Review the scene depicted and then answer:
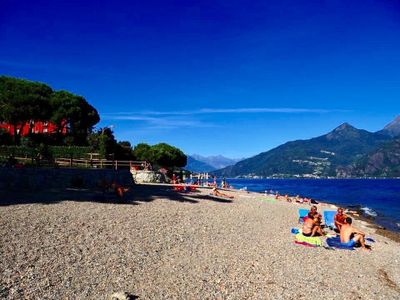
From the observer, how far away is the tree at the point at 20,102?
160 feet

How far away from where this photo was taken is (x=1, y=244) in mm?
9922

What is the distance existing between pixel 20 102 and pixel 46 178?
30864 mm

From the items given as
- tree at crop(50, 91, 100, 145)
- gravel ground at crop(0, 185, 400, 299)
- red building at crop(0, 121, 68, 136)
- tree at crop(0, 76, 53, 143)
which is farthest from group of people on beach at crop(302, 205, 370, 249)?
red building at crop(0, 121, 68, 136)

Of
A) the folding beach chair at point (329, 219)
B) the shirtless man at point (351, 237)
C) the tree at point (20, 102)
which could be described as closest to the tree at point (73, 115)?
the tree at point (20, 102)

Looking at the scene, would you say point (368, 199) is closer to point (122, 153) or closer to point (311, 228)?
point (122, 153)

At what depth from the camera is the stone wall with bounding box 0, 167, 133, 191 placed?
20391mm

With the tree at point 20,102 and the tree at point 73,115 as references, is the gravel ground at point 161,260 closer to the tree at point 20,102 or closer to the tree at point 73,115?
the tree at point 20,102

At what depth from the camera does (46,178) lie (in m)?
23.0

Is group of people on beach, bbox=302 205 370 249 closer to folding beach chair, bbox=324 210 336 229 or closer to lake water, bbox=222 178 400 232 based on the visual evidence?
folding beach chair, bbox=324 210 336 229

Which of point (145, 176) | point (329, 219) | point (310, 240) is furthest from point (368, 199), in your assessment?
point (310, 240)

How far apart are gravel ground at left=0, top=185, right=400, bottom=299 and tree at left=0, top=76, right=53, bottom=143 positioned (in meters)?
36.5

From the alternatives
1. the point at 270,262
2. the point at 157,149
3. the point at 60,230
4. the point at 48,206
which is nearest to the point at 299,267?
the point at 270,262

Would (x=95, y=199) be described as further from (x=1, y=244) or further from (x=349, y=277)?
(x=349, y=277)

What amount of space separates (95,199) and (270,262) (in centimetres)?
1142
